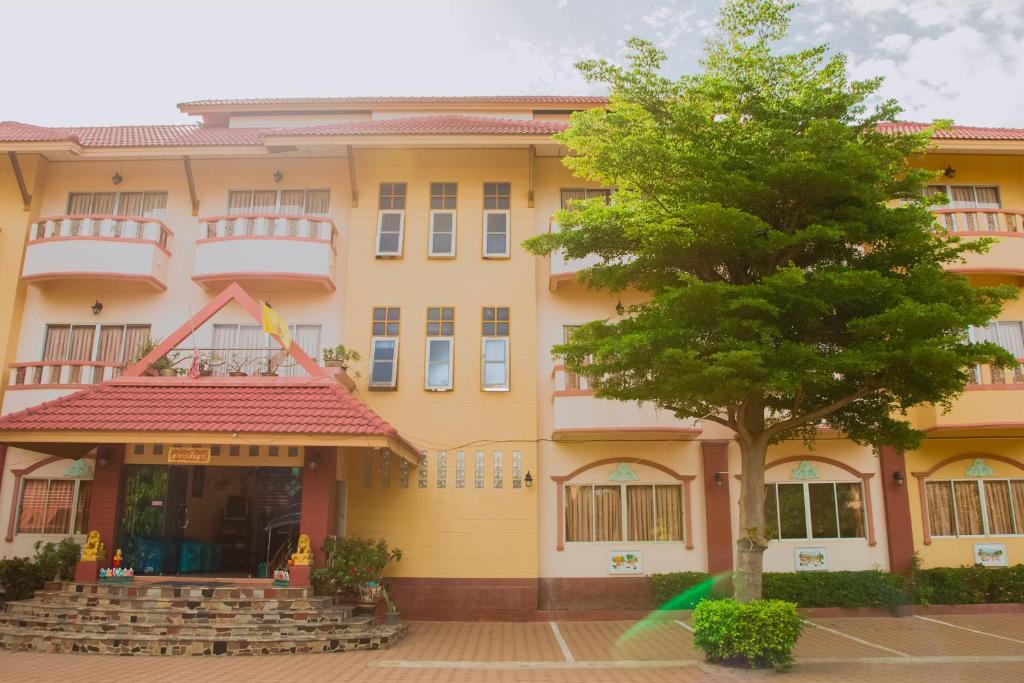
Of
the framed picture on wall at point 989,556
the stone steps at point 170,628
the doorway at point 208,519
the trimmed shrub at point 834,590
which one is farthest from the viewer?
the framed picture on wall at point 989,556

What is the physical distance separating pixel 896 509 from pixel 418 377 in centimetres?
1057

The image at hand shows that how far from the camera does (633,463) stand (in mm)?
16094

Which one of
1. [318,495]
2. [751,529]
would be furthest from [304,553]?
[751,529]

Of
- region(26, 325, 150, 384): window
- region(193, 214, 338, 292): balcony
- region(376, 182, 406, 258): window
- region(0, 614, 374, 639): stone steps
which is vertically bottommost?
region(0, 614, 374, 639): stone steps

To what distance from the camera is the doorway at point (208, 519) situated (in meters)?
14.3

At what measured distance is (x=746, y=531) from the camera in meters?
10.7

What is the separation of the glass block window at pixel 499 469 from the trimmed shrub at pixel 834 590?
5.64 meters

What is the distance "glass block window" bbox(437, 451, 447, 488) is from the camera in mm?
15727

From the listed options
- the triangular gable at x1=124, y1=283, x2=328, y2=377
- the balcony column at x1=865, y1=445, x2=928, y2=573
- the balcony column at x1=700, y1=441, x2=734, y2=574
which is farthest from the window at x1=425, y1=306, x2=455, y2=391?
the balcony column at x1=865, y1=445, x2=928, y2=573

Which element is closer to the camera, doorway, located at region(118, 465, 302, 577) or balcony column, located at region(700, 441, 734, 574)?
doorway, located at region(118, 465, 302, 577)

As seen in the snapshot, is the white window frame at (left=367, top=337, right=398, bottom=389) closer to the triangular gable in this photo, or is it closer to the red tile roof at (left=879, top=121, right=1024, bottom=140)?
the triangular gable

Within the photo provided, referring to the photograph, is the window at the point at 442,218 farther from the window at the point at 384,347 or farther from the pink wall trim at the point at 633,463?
the pink wall trim at the point at 633,463

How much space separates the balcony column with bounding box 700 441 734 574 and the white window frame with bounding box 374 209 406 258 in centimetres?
797

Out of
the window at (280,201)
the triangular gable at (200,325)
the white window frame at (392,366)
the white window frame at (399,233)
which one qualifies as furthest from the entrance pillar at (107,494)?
the white window frame at (399,233)
